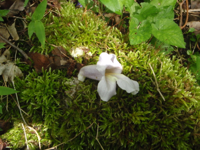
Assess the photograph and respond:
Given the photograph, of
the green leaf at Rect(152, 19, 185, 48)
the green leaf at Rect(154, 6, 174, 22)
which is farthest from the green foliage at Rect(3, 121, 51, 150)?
the green leaf at Rect(154, 6, 174, 22)

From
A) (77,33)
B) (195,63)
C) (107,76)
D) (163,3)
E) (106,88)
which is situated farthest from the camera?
(195,63)

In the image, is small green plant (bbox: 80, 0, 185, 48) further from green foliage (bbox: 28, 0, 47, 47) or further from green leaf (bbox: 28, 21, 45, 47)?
green leaf (bbox: 28, 21, 45, 47)

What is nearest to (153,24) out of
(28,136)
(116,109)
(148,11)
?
(148,11)

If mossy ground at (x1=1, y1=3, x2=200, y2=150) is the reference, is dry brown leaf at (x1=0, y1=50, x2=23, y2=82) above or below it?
above

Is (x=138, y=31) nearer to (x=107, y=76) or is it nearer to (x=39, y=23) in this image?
(x=107, y=76)

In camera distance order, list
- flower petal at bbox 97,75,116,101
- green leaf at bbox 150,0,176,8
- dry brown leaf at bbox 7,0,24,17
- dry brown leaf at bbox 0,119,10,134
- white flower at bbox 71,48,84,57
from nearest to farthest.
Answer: flower petal at bbox 97,75,116,101, dry brown leaf at bbox 0,119,10,134, white flower at bbox 71,48,84,57, dry brown leaf at bbox 7,0,24,17, green leaf at bbox 150,0,176,8

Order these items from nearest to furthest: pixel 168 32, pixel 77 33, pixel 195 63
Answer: pixel 168 32
pixel 77 33
pixel 195 63
